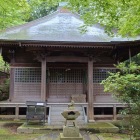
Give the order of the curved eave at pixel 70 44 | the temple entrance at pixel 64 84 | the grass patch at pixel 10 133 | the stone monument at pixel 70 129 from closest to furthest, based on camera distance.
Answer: the stone monument at pixel 70 129, the grass patch at pixel 10 133, the curved eave at pixel 70 44, the temple entrance at pixel 64 84

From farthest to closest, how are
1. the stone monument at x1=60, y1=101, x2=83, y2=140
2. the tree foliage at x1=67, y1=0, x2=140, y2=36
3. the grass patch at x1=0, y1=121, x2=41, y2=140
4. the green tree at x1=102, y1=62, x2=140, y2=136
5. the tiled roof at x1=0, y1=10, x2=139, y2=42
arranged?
the tiled roof at x1=0, y1=10, x2=139, y2=42 → the grass patch at x1=0, y1=121, x2=41, y2=140 → the tree foliage at x1=67, y1=0, x2=140, y2=36 → the stone monument at x1=60, y1=101, x2=83, y2=140 → the green tree at x1=102, y1=62, x2=140, y2=136

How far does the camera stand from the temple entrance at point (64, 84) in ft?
48.4

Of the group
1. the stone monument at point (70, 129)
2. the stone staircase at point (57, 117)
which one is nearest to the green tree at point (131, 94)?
the stone monument at point (70, 129)

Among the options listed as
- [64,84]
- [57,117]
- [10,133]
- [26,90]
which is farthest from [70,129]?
[26,90]

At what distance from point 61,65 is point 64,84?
1123 millimetres

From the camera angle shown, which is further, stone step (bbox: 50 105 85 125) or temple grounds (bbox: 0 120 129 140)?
stone step (bbox: 50 105 85 125)

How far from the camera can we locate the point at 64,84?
1473cm

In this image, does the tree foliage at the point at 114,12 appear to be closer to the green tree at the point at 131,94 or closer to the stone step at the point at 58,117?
the green tree at the point at 131,94

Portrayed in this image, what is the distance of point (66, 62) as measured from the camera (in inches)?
571

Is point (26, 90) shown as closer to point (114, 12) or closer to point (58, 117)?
point (58, 117)

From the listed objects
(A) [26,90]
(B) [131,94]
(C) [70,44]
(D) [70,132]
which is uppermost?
(C) [70,44]

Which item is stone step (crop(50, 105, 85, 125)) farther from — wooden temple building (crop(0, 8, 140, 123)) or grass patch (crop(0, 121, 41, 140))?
grass patch (crop(0, 121, 41, 140))

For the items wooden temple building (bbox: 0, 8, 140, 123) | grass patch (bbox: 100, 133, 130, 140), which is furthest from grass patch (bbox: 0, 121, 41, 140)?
grass patch (bbox: 100, 133, 130, 140)

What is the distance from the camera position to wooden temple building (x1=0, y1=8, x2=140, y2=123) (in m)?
13.3
